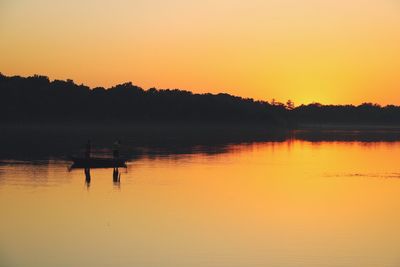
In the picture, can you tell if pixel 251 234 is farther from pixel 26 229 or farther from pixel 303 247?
pixel 26 229

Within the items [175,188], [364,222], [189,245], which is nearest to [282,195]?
[175,188]

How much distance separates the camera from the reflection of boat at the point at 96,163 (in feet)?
168

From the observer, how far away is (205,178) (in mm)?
45219

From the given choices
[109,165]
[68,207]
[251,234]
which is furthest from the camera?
[109,165]

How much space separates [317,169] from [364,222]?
28800 mm

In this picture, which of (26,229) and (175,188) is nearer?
(26,229)

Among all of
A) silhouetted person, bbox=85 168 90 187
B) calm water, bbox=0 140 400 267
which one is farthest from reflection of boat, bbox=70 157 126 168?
silhouetted person, bbox=85 168 90 187

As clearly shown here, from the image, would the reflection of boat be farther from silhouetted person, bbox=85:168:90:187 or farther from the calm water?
silhouetted person, bbox=85:168:90:187

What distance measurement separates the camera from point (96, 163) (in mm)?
51781

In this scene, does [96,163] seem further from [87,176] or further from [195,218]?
[195,218]

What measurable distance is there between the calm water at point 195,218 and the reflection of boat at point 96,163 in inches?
44.4

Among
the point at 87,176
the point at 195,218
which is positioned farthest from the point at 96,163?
the point at 195,218

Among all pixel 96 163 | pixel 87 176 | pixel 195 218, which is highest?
pixel 96 163

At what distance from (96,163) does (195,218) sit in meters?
25.4
